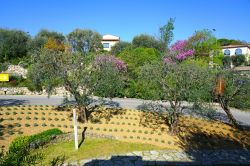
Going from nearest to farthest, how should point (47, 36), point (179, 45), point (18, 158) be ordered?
1. point (18, 158)
2. point (179, 45)
3. point (47, 36)

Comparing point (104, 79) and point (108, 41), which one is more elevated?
point (108, 41)

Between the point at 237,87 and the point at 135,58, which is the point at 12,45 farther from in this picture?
the point at 237,87

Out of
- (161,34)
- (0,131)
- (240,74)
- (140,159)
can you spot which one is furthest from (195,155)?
(161,34)

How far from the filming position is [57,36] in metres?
53.7

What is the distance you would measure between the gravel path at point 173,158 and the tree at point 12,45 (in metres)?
35.8

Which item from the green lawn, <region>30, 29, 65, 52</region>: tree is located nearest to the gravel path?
the green lawn

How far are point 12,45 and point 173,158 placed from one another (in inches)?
1517

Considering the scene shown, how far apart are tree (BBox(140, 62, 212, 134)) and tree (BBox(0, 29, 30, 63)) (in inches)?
1299

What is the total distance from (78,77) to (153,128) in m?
4.98

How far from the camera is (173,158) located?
11.8m

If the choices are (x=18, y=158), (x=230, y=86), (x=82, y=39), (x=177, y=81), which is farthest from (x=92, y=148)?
(x=82, y=39)

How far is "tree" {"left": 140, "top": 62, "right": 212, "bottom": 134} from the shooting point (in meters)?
14.7

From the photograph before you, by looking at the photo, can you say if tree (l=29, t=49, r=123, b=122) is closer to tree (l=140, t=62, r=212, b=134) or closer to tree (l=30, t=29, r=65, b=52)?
tree (l=140, t=62, r=212, b=134)

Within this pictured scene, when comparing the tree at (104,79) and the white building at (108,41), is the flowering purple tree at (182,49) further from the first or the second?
the white building at (108,41)
